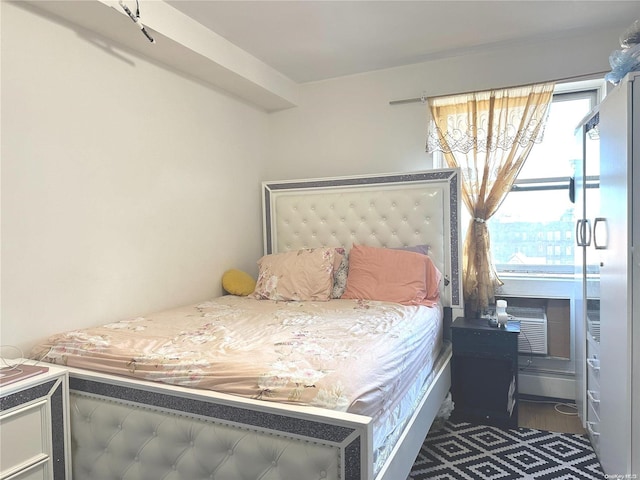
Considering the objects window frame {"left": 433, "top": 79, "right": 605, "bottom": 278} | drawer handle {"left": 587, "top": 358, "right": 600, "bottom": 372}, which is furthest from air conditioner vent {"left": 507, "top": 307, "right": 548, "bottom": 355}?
drawer handle {"left": 587, "top": 358, "right": 600, "bottom": 372}

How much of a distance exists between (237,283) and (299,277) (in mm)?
503

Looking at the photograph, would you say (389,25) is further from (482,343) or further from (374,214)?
(482,343)

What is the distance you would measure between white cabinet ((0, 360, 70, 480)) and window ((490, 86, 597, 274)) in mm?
2925

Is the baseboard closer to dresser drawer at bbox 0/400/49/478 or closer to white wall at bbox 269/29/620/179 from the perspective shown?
white wall at bbox 269/29/620/179

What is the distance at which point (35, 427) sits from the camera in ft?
5.40

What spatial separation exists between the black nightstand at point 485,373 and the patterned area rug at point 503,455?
9cm

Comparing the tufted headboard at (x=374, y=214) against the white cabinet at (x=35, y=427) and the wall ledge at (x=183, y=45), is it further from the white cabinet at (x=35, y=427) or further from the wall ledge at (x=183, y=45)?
the white cabinet at (x=35, y=427)

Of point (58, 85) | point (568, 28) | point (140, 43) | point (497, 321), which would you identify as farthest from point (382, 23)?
point (497, 321)

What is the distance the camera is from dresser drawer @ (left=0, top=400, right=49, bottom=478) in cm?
154

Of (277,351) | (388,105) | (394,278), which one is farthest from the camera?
(388,105)

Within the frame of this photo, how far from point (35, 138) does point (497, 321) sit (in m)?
2.82

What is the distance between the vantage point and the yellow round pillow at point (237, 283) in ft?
10.6

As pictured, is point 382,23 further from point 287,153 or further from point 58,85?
point 58,85

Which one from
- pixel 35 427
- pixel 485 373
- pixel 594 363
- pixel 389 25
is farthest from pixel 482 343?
pixel 35 427
